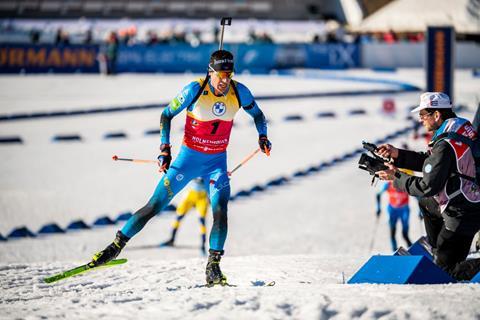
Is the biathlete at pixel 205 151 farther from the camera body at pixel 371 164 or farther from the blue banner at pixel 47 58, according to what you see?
the blue banner at pixel 47 58

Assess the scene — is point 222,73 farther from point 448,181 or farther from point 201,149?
point 448,181

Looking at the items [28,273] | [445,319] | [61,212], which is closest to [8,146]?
[61,212]

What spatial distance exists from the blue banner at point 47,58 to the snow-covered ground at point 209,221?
11.3ft

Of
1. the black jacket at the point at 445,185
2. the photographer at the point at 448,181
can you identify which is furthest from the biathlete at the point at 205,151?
the black jacket at the point at 445,185

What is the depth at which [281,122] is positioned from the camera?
28.2m

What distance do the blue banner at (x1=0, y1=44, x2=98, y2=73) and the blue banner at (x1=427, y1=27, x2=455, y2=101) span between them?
22.6 metres

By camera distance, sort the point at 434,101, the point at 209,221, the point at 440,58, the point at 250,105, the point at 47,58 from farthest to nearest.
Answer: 1. the point at 47,58
2. the point at 440,58
3. the point at 209,221
4. the point at 250,105
5. the point at 434,101

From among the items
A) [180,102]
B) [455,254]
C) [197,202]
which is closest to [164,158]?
[180,102]

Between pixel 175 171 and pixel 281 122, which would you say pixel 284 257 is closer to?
pixel 175 171

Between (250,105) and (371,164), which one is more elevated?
(250,105)

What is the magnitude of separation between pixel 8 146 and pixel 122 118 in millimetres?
5715

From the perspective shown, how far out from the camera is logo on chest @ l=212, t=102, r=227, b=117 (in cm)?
898

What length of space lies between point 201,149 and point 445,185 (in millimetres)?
2454

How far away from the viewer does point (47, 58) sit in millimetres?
42562
